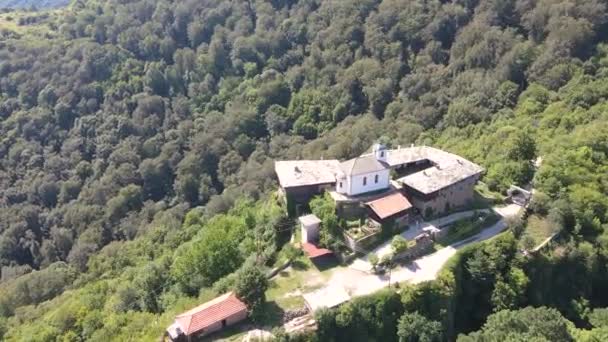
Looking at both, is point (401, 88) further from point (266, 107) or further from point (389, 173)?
point (389, 173)

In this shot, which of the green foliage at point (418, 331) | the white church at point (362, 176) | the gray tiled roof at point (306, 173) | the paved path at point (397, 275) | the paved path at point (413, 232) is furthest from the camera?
the gray tiled roof at point (306, 173)

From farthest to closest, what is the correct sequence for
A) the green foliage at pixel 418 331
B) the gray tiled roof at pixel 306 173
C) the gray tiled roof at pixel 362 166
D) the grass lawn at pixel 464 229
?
the gray tiled roof at pixel 306 173 → the gray tiled roof at pixel 362 166 → the grass lawn at pixel 464 229 → the green foliage at pixel 418 331

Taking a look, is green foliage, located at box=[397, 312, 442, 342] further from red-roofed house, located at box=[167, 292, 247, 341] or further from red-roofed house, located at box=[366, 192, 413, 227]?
red-roofed house, located at box=[167, 292, 247, 341]

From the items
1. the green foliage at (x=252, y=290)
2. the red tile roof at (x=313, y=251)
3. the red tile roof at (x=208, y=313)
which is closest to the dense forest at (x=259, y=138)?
the green foliage at (x=252, y=290)

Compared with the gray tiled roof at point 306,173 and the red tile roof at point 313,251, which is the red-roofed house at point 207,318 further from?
the gray tiled roof at point 306,173

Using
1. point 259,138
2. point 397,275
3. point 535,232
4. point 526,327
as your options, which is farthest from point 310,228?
point 259,138

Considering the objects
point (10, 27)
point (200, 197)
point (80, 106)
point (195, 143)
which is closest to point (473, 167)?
point (200, 197)
